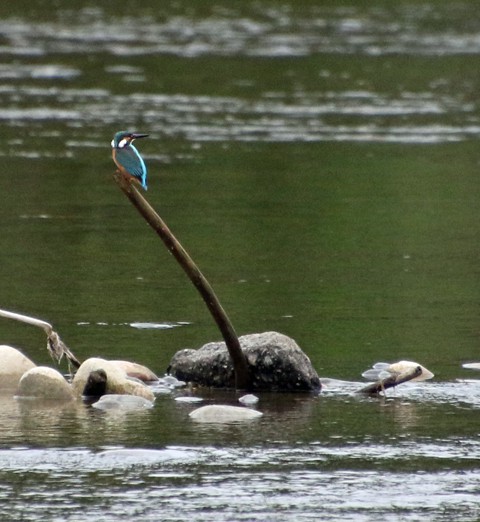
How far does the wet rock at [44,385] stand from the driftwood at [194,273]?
3.10 ft

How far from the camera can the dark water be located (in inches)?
315

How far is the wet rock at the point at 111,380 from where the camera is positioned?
973 centimetres

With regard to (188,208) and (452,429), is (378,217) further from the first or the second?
(452,429)

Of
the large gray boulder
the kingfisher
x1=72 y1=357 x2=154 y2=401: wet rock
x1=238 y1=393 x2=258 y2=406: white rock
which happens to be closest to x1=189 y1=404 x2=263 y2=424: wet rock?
x1=238 y1=393 x2=258 y2=406: white rock

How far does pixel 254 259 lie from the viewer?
15141mm

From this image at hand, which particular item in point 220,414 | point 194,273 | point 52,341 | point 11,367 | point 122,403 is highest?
point 194,273

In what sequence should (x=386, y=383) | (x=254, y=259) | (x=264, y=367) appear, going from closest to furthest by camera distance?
(x=386, y=383) → (x=264, y=367) → (x=254, y=259)

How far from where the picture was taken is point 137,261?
14875 millimetres

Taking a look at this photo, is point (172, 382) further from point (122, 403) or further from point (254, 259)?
point (254, 259)

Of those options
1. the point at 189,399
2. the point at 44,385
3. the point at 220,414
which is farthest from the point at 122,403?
the point at 220,414

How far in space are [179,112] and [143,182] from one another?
16.1 m

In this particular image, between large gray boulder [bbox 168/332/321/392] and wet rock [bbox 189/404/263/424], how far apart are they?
0.72 metres

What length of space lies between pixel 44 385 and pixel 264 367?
128 cm

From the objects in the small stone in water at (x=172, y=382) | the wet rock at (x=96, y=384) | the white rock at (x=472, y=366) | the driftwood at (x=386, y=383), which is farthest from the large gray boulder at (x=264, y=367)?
the white rock at (x=472, y=366)
